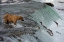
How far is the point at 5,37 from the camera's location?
8.48m

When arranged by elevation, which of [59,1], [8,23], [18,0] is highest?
[8,23]

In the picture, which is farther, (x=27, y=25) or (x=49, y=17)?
(x=49, y=17)

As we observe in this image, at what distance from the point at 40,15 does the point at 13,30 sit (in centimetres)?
391

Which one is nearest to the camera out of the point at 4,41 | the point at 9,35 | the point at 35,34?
the point at 4,41

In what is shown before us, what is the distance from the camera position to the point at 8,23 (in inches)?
413

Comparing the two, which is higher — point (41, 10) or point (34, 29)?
point (34, 29)

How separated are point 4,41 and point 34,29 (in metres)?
2.05

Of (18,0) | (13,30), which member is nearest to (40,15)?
(13,30)

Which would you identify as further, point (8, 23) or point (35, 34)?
point (8, 23)

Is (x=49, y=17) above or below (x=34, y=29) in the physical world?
below

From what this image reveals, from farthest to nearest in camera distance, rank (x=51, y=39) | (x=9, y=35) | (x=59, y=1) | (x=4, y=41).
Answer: (x=59, y=1) < (x=51, y=39) < (x=9, y=35) < (x=4, y=41)

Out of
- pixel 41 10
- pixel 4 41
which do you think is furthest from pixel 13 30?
pixel 41 10

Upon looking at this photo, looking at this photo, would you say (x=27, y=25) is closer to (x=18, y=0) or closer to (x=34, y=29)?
(x=34, y=29)

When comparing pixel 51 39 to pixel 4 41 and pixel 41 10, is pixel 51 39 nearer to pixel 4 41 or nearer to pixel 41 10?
pixel 4 41
